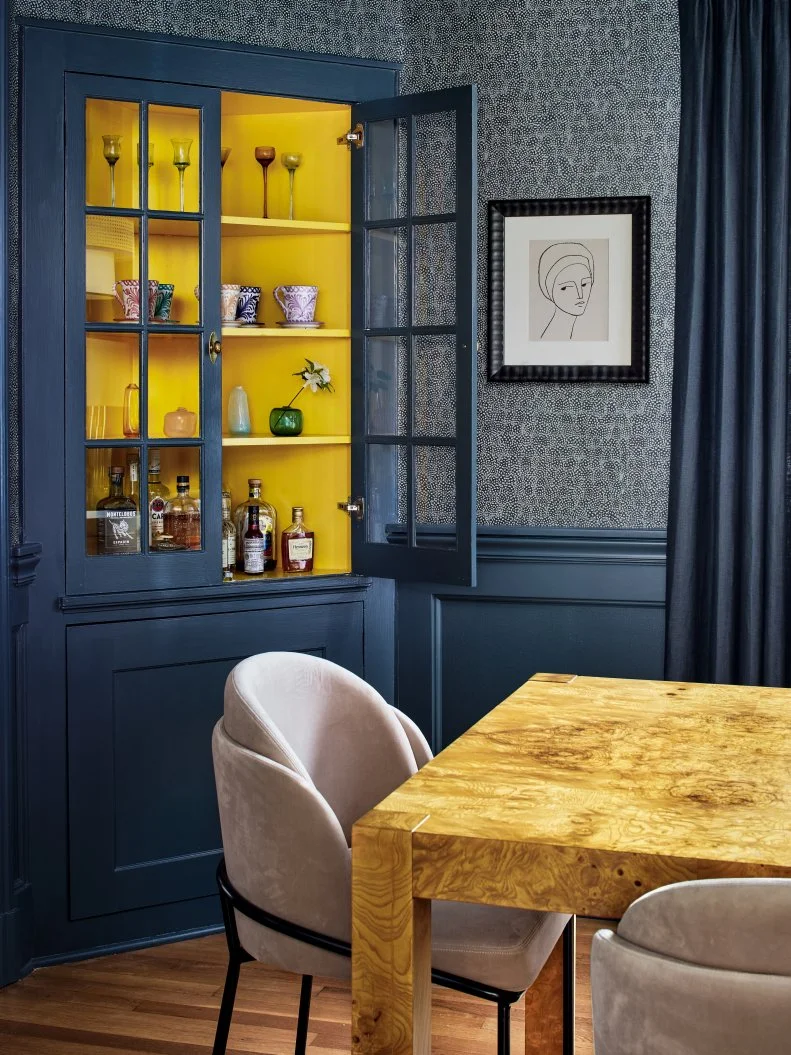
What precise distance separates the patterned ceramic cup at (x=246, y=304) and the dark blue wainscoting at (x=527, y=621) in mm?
929

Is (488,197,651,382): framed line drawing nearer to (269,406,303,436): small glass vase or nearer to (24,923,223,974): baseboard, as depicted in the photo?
(269,406,303,436): small glass vase

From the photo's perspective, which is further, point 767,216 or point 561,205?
point 561,205

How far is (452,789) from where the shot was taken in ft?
5.72

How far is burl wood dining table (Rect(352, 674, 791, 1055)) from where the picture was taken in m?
1.50

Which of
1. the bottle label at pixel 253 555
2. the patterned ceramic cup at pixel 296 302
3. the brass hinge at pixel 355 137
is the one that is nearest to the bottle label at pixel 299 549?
the bottle label at pixel 253 555

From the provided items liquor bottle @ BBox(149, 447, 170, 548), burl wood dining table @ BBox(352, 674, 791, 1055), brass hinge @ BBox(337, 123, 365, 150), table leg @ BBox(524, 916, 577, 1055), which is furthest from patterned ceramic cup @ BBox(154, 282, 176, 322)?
table leg @ BBox(524, 916, 577, 1055)

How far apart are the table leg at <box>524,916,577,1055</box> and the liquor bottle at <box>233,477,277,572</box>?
1.67m

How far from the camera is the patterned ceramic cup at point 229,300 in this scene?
3.56m

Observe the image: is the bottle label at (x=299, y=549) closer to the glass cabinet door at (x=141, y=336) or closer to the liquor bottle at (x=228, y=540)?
A: the liquor bottle at (x=228, y=540)

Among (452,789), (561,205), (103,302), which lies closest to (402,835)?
(452,789)

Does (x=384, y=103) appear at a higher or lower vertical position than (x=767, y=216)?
higher

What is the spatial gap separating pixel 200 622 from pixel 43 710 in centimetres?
47

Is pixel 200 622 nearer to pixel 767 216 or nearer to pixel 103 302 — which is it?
pixel 103 302

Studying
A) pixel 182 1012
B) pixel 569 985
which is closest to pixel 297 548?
pixel 182 1012
